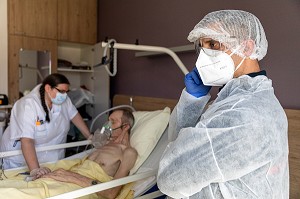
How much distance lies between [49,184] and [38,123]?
0.55m

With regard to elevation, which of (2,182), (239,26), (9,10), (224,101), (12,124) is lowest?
(2,182)

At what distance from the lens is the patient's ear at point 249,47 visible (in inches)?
36.3

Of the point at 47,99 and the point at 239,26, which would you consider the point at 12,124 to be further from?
the point at 239,26

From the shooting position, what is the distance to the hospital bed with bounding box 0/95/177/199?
4.18 ft

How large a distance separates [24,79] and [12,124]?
Answer: 4.02ft

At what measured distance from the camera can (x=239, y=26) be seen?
0.93m

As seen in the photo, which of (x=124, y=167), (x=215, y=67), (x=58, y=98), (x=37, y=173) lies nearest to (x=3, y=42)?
(x=58, y=98)

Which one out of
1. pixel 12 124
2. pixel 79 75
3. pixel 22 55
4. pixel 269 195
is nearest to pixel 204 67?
pixel 269 195

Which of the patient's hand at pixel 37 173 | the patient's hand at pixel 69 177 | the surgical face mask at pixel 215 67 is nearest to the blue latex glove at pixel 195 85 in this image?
the surgical face mask at pixel 215 67

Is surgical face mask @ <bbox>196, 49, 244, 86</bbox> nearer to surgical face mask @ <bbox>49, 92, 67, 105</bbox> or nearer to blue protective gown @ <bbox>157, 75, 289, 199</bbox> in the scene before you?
blue protective gown @ <bbox>157, 75, 289, 199</bbox>

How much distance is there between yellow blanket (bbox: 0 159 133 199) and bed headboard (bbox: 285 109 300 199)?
0.90 metres

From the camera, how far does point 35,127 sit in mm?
1845

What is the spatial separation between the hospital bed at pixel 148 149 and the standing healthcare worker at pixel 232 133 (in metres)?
0.45

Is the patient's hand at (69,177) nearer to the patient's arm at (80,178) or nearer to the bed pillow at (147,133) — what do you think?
the patient's arm at (80,178)
